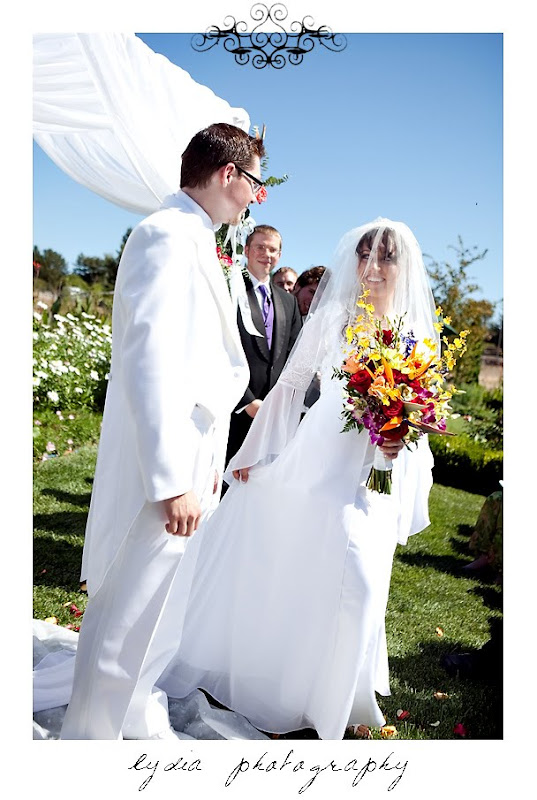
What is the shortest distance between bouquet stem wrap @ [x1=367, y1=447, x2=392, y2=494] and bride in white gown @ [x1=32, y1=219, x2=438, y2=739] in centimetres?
6

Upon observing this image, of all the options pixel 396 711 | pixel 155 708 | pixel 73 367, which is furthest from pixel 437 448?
pixel 155 708

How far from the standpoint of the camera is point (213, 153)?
2.69 meters

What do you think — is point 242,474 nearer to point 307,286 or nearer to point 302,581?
point 302,581

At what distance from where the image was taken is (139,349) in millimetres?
2367

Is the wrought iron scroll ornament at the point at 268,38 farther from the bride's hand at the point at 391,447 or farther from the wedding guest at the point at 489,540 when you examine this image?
the wedding guest at the point at 489,540

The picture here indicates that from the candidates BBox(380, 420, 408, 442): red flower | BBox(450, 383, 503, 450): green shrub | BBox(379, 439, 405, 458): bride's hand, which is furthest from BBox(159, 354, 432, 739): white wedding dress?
BBox(450, 383, 503, 450): green shrub

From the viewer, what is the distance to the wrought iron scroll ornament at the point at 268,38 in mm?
3145

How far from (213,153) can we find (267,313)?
2627mm

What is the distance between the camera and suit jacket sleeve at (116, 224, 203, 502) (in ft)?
7.77

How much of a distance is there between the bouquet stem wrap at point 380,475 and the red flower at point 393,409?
0.36m

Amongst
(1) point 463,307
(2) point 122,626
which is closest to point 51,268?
(1) point 463,307

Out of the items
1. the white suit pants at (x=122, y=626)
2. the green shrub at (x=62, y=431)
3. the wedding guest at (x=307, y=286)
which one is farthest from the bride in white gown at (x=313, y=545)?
the green shrub at (x=62, y=431)

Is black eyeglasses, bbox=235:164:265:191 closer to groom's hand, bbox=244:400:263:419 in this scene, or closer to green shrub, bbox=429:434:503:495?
groom's hand, bbox=244:400:263:419
